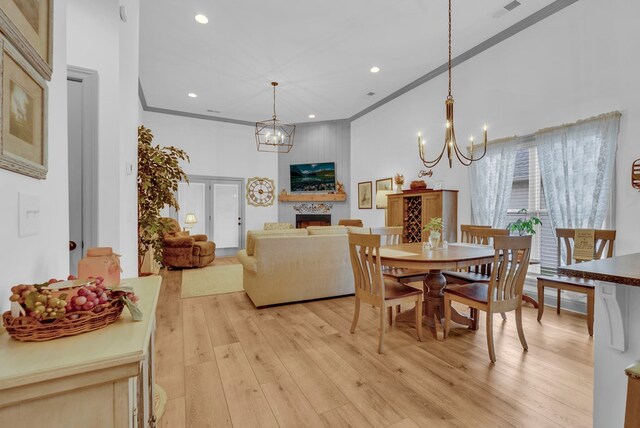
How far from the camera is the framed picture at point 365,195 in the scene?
7.12 metres

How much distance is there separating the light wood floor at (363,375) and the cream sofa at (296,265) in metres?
0.50

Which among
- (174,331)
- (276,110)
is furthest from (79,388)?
(276,110)

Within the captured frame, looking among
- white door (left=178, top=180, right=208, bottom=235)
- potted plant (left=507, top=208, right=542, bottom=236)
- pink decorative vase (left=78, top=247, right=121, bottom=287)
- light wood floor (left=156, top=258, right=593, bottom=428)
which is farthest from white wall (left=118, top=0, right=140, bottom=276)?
white door (left=178, top=180, right=208, bottom=235)

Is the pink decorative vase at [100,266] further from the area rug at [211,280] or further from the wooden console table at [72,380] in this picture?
the area rug at [211,280]

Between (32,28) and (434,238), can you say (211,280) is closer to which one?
Result: (434,238)

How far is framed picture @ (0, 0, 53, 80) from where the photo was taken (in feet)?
Result: 2.52

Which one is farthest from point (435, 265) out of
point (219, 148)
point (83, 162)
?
point (219, 148)

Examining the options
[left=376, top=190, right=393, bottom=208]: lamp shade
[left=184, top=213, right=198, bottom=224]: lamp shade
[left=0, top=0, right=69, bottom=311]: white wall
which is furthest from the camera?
[left=184, top=213, right=198, bottom=224]: lamp shade

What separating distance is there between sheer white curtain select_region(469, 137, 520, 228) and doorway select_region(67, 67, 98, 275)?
182 inches

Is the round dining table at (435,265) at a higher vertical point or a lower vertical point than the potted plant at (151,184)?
lower

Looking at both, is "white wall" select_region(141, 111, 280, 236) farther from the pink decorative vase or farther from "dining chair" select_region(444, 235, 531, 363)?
the pink decorative vase

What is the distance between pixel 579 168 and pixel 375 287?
283 cm

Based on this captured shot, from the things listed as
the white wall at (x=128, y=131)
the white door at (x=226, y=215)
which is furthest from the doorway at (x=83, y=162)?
the white door at (x=226, y=215)

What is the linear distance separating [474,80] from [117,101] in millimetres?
4767
